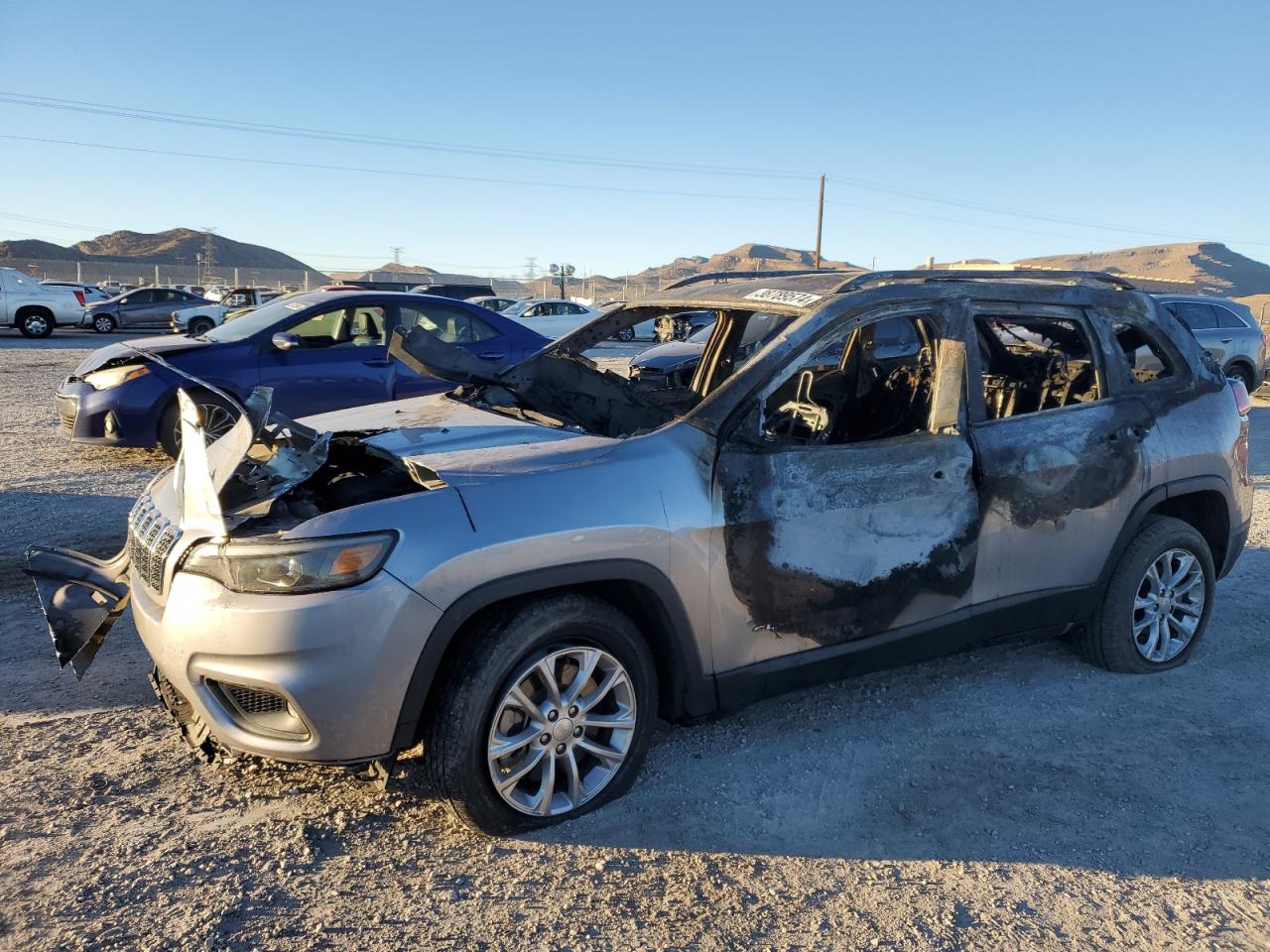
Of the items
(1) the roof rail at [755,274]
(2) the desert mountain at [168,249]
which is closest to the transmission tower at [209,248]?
(2) the desert mountain at [168,249]

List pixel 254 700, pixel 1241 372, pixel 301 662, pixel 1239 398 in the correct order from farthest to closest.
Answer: pixel 1241 372 < pixel 1239 398 < pixel 254 700 < pixel 301 662

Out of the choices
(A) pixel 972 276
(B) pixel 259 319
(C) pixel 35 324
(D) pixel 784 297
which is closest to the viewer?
(D) pixel 784 297

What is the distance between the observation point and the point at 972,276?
4098 mm

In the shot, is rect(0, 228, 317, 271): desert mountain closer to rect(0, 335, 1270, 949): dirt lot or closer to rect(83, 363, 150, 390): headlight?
rect(83, 363, 150, 390): headlight

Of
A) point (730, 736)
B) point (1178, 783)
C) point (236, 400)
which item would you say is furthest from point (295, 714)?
point (1178, 783)

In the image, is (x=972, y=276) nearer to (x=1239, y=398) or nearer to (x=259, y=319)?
(x=1239, y=398)

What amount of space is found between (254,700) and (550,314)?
85.3ft

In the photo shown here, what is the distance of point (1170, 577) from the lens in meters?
4.36

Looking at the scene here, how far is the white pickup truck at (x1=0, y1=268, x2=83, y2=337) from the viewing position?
24380mm

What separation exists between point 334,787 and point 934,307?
2.92m

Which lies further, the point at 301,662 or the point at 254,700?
the point at 254,700

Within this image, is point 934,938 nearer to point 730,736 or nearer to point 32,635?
point 730,736

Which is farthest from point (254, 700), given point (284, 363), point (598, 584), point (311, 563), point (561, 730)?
point (284, 363)

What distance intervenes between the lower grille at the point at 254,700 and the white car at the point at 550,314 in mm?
21026
